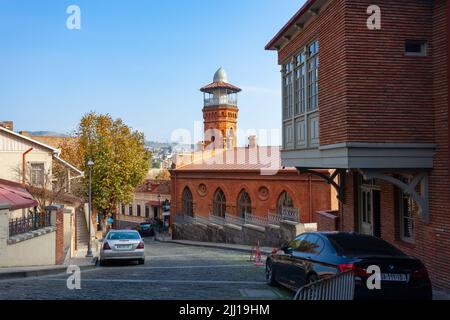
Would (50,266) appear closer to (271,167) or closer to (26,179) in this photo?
(26,179)

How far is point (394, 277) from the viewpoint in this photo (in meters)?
7.81

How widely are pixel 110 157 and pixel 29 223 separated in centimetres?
2337

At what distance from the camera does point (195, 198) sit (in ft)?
131

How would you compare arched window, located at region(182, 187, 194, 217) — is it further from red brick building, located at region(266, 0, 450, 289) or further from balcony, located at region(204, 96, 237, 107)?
red brick building, located at region(266, 0, 450, 289)

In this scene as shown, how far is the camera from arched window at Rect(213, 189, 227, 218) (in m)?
37.1

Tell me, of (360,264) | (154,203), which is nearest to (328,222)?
(360,264)

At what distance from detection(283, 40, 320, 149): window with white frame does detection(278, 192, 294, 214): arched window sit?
15.0m

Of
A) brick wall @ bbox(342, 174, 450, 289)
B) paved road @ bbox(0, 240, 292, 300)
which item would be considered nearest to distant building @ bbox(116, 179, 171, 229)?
paved road @ bbox(0, 240, 292, 300)

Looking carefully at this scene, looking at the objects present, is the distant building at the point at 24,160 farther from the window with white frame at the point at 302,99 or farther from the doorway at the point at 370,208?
the doorway at the point at 370,208

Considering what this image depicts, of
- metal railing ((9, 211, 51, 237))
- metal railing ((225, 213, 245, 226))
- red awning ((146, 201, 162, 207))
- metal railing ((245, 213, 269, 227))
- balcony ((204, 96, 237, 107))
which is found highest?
balcony ((204, 96, 237, 107))

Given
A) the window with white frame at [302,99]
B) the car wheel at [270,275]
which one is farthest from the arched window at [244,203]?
the car wheel at [270,275]

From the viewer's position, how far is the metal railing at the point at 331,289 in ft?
20.1
